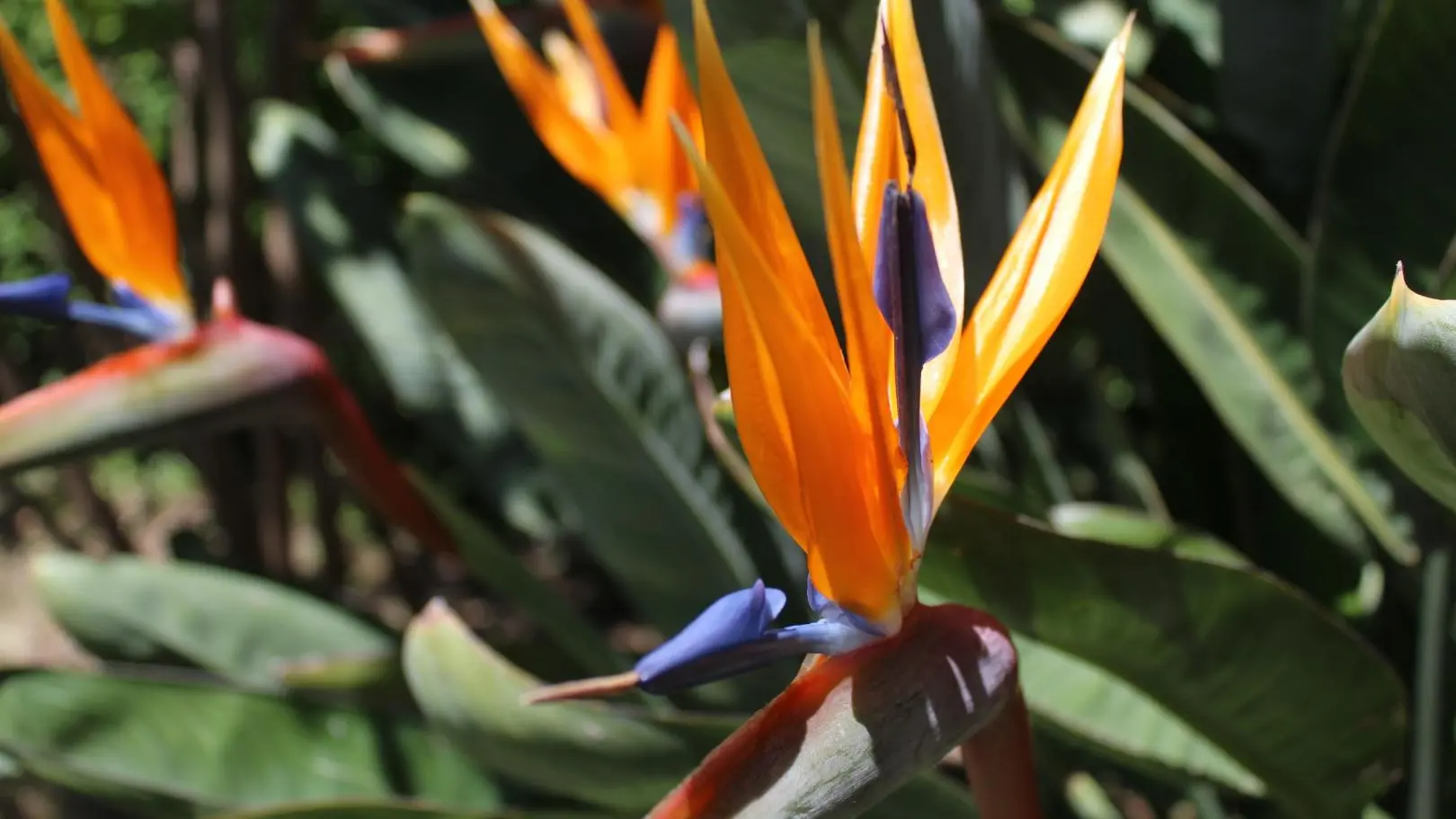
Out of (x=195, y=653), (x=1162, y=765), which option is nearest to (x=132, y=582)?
(x=195, y=653)

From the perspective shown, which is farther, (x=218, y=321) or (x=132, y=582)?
(x=132, y=582)

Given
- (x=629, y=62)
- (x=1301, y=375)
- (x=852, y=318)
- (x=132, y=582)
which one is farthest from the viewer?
(x=629, y=62)

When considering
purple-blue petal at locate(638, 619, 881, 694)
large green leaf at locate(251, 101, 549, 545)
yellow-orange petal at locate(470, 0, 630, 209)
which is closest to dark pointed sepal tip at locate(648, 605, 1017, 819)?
purple-blue petal at locate(638, 619, 881, 694)

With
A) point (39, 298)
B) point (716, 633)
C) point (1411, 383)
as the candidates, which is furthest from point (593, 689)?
point (39, 298)

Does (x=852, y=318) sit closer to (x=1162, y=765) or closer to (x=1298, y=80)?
(x=1162, y=765)

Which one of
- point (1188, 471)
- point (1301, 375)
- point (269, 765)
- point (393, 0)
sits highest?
point (393, 0)

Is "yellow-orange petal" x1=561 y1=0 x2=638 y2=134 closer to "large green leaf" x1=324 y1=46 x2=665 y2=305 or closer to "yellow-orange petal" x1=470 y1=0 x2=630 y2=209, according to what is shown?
"yellow-orange petal" x1=470 y1=0 x2=630 y2=209

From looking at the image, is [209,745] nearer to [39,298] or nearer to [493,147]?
[39,298]
